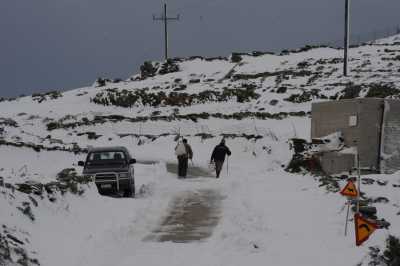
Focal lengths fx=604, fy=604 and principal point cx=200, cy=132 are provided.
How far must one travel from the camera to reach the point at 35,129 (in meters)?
50.0

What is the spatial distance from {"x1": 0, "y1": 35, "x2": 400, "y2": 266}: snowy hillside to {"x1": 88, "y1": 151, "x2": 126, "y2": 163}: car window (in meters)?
1.30

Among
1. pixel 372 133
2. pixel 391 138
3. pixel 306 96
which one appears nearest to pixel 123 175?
pixel 372 133

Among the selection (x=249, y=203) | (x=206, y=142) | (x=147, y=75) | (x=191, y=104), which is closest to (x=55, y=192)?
(x=249, y=203)

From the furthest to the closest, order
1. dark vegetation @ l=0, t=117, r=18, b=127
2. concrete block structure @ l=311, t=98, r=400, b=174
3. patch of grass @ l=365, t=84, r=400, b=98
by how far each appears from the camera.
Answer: dark vegetation @ l=0, t=117, r=18, b=127, patch of grass @ l=365, t=84, r=400, b=98, concrete block structure @ l=311, t=98, r=400, b=174

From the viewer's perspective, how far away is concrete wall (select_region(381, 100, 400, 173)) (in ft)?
66.1

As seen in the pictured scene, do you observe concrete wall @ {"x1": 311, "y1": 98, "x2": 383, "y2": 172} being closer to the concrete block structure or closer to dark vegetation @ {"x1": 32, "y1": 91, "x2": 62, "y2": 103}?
the concrete block structure

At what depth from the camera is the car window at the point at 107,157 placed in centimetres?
1964

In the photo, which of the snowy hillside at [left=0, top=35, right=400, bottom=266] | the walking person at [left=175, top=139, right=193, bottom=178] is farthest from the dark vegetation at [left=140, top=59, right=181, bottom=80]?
the walking person at [left=175, top=139, right=193, bottom=178]

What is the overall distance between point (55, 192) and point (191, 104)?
4150cm

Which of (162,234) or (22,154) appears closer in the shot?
(162,234)

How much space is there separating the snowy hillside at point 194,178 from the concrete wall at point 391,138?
106 inches

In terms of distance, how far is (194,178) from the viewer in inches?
960

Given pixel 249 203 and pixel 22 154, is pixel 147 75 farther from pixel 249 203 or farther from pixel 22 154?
pixel 249 203

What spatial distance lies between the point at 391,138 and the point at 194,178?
8.00 meters
